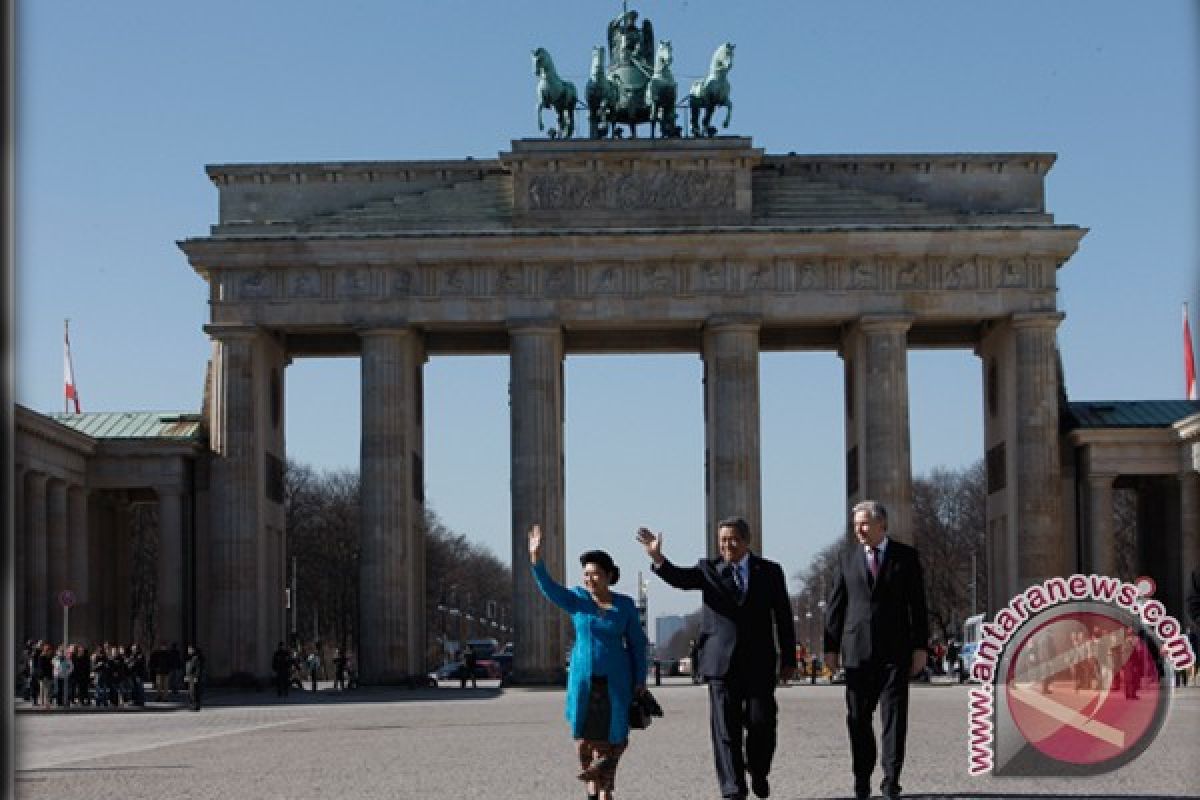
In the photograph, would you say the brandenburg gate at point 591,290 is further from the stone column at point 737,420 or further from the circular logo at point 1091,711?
the circular logo at point 1091,711

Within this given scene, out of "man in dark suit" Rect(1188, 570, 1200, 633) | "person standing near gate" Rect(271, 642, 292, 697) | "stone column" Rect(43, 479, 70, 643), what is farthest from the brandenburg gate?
"man in dark suit" Rect(1188, 570, 1200, 633)

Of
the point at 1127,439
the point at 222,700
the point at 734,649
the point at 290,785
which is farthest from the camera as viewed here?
the point at 1127,439

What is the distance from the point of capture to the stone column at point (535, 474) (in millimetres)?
78188

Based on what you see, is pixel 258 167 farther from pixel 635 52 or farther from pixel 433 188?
pixel 635 52

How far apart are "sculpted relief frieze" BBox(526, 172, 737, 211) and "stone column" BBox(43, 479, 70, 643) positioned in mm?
18403

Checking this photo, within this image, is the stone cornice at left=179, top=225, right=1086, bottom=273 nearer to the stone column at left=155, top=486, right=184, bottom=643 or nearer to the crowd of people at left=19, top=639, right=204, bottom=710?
the stone column at left=155, top=486, right=184, bottom=643

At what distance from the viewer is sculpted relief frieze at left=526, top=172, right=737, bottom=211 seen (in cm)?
7900

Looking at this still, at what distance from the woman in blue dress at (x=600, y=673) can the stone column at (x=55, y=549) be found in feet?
197

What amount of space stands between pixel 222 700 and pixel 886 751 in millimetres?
52030

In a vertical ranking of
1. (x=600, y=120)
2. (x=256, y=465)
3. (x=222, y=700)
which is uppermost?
(x=600, y=120)

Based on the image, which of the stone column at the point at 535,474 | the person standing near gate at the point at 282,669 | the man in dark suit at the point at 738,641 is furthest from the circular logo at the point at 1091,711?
the stone column at the point at 535,474

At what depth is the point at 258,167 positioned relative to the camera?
3162 inches

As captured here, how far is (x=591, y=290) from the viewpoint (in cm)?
7869

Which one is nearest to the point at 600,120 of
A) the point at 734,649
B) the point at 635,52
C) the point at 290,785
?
the point at 635,52
